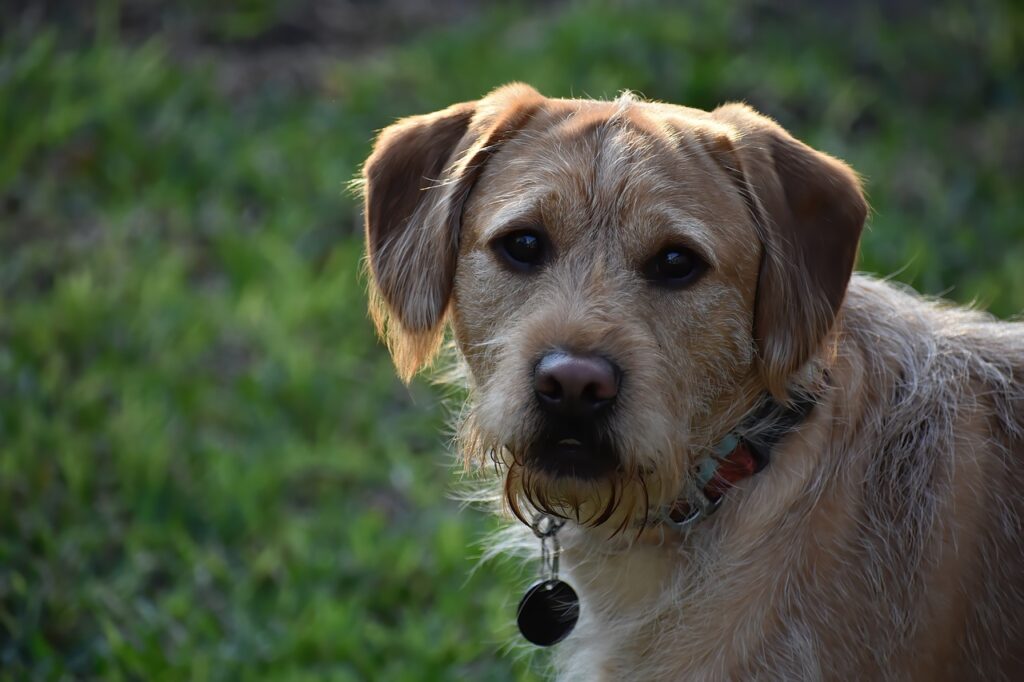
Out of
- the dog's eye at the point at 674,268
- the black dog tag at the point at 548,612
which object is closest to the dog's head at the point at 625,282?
the dog's eye at the point at 674,268

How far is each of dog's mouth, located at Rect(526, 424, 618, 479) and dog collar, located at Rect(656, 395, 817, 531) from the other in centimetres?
33

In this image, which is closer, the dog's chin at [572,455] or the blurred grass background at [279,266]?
the dog's chin at [572,455]

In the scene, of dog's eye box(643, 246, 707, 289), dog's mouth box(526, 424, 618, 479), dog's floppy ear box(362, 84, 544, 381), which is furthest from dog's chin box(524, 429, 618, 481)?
dog's floppy ear box(362, 84, 544, 381)

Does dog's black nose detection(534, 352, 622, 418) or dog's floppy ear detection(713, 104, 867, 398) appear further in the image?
dog's floppy ear detection(713, 104, 867, 398)

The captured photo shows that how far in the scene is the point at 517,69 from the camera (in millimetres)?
7852

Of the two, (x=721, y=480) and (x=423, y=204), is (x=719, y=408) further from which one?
(x=423, y=204)

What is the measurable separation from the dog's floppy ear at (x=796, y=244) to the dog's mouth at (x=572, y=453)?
1.75 ft

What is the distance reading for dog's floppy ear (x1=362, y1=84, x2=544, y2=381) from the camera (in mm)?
3430

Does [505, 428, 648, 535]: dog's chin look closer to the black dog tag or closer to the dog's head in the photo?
the dog's head

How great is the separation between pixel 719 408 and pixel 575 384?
55cm

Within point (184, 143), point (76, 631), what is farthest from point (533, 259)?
point (184, 143)

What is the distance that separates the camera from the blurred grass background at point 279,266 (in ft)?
15.4

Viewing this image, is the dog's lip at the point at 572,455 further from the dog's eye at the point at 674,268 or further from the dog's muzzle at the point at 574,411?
the dog's eye at the point at 674,268

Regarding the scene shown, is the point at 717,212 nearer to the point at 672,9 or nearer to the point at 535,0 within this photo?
the point at 672,9
